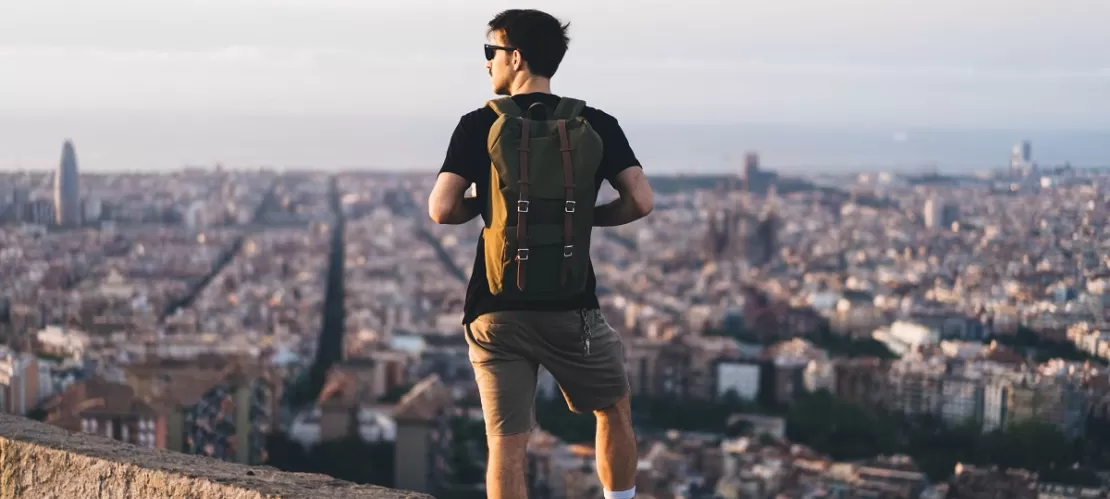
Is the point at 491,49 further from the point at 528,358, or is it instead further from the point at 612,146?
the point at 528,358

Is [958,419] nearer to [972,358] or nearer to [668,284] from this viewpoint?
[972,358]

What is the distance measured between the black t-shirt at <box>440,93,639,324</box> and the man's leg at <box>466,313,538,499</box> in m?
0.02

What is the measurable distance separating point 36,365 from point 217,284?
55.9 ft

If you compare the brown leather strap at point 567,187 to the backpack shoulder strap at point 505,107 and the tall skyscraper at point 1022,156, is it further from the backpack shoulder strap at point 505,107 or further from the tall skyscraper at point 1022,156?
the tall skyscraper at point 1022,156

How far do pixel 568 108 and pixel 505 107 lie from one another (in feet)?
0.19

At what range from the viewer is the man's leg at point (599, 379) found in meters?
1.66

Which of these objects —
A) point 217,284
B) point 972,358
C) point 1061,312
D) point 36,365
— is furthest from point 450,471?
point 217,284

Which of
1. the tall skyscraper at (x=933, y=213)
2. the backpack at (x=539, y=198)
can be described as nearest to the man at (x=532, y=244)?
the backpack at (x=539, y=198)

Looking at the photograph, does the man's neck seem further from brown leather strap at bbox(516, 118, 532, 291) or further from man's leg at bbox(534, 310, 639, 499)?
man's leg at bbox(534, 310, 639, 499)

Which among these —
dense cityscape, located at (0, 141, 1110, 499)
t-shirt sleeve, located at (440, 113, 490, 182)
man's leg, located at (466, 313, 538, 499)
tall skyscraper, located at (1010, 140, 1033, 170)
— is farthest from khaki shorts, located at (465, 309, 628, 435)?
tall skyscraper, located at (1010, 140, 1033, 170)

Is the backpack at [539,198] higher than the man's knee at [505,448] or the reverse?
higher

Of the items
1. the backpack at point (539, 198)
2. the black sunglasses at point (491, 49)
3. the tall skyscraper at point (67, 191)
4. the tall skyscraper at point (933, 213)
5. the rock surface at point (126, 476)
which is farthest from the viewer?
the tall skyscraper at point (933, 213)

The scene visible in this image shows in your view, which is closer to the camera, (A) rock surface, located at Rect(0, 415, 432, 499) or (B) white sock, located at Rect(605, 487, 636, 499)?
(A) rock surface, located at Rect(0, 415, 432, 499)

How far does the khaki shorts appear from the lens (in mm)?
1646
